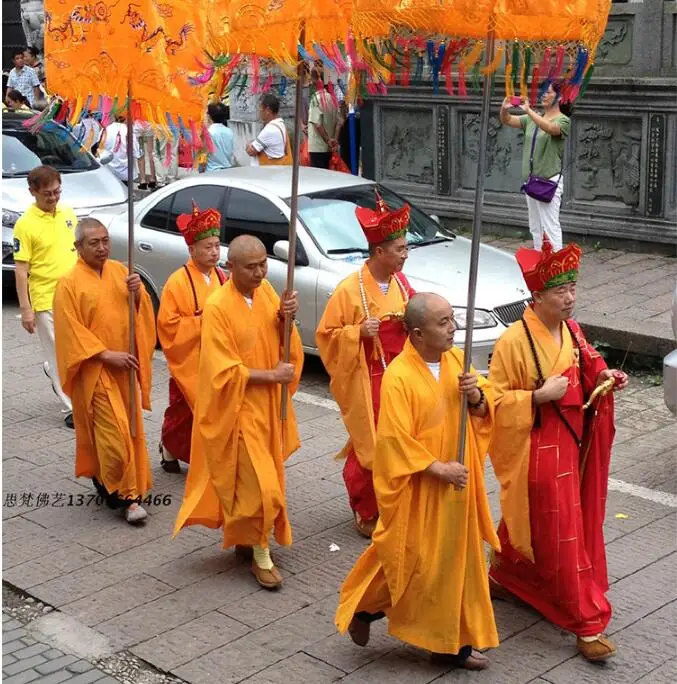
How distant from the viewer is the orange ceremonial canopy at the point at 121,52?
20.4 ft

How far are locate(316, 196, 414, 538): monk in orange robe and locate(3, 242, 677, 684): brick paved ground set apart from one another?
559 millimetres

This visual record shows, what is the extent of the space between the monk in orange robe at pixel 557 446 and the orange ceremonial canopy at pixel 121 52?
209cm

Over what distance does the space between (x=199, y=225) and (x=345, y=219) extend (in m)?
2.93

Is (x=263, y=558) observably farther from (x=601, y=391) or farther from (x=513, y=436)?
(x=601, y=391)

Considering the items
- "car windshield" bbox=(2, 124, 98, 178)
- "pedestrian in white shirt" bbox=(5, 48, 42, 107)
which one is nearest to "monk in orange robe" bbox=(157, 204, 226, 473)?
"car windshield" bbox=(2, 124, 98, 178)

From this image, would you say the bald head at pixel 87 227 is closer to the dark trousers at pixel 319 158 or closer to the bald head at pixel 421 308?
the bald head at pixel 421 308

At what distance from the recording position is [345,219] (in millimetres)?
10062

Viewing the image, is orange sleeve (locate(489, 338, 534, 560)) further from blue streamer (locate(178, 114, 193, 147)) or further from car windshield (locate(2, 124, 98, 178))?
car windshield (locate(2, 124, 98, 178))

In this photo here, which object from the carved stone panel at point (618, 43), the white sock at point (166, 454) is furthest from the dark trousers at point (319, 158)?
the white sock at point (166, 454)

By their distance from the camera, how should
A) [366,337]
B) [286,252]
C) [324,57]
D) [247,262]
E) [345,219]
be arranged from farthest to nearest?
1. [345,219]
2. [286,252]
3. [366,337]
4. [247,262]
5. [324,57]

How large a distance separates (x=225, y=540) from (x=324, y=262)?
376 cm

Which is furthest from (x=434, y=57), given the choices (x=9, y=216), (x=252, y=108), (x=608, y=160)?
(x=252, y=108)

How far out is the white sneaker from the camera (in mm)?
7090

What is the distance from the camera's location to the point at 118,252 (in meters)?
11.4
